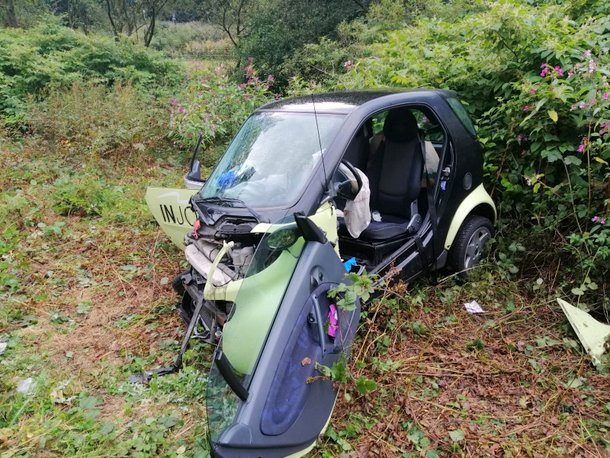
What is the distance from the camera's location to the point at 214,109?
7230 millimetres

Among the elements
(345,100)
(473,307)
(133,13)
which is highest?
(133,13)

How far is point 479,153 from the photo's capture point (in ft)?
12.4

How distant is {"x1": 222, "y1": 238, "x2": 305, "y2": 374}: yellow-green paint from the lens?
2.00m

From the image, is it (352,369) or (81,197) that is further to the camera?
(81,197)

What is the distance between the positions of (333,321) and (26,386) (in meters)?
2.03

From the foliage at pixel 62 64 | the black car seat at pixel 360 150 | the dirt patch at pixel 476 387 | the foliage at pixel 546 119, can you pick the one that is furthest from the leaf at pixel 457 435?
the foliage at pixel 62 64

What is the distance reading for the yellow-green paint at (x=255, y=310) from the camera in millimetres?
1998

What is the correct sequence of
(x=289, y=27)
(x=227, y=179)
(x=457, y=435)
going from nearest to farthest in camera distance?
(x=457, y=435)
(x=227, y=179)
(x=289, y=27)

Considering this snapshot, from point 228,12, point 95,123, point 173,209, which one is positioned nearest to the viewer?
point 173,209

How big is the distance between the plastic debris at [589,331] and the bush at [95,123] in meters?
6.61

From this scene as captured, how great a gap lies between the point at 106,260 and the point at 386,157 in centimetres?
305

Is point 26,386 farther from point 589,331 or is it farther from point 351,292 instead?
point 589,331

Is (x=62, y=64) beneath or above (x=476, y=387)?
above

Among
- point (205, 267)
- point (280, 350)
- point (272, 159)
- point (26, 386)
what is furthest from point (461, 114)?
point (26, 386)
